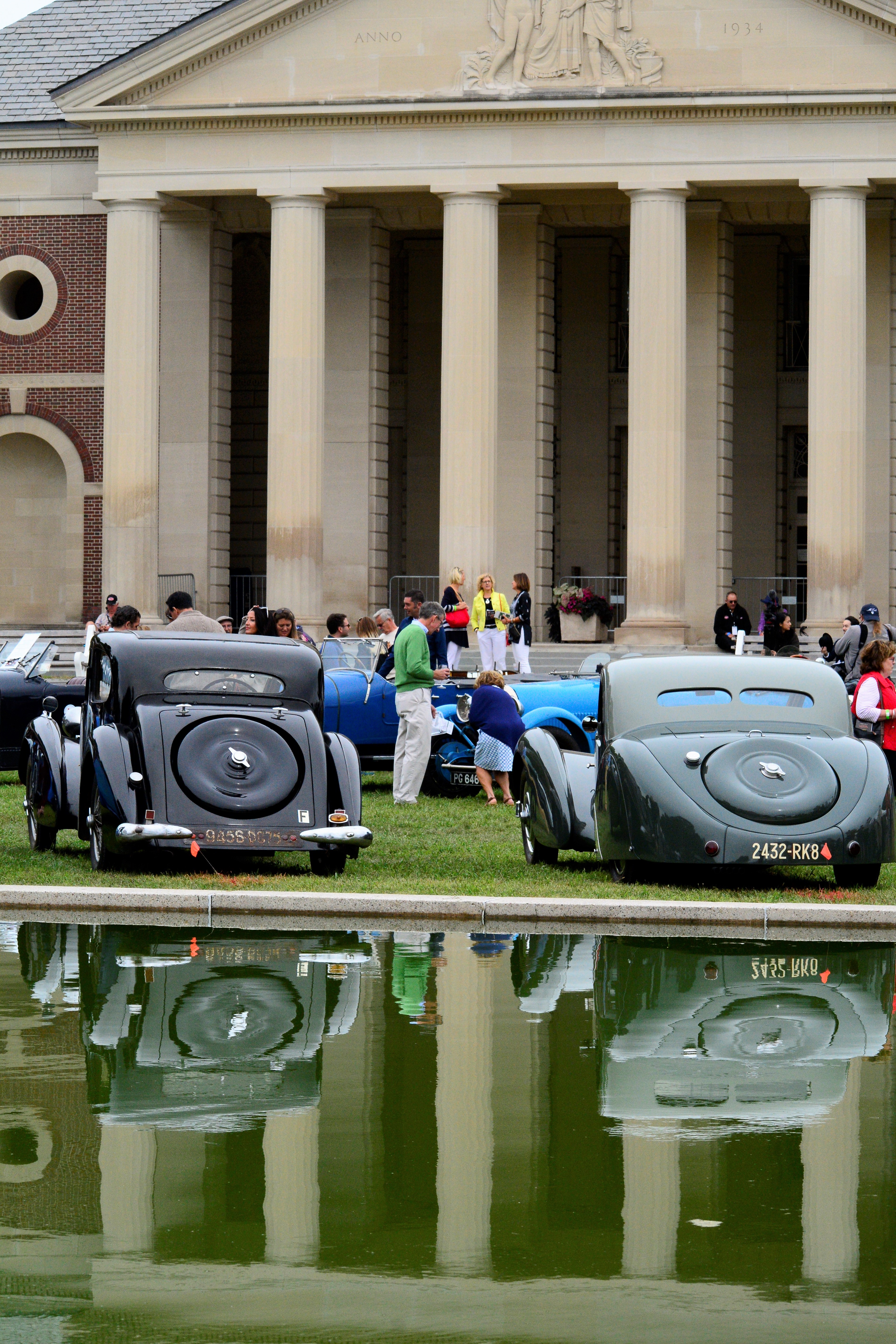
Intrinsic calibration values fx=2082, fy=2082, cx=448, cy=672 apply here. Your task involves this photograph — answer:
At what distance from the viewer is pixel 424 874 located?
12438 mm

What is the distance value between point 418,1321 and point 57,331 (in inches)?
1327

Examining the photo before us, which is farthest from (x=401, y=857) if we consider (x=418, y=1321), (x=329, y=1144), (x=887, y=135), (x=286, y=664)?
(x=887, y=135)

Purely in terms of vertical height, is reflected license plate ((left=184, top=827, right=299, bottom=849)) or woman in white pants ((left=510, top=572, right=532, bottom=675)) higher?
woman in white pants ((left=510, top=572, right=532, bottom=675))

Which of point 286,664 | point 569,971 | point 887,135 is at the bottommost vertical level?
point 569,971

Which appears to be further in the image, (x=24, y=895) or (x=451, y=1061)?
(x=24, y=895)

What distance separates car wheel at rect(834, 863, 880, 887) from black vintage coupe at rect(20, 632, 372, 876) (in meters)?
2.67

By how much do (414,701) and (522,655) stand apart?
11.5 metres

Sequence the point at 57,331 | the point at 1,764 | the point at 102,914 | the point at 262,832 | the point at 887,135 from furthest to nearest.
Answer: the point at 57,331 → the point at 887,135 → the point at 1,764 → the point at 262,832 → the point at 102,914

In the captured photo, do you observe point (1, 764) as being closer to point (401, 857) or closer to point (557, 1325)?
point (401, 857)

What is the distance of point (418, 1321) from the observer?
4586 millimetres

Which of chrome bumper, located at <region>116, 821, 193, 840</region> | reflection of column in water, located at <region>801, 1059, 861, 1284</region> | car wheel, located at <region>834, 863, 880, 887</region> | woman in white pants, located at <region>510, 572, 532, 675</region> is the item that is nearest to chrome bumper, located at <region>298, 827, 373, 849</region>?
chrome bumper, located at <region>116, 821, 193, 840</region>

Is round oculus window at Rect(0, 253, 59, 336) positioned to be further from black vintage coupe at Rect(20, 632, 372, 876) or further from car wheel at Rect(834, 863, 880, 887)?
car wheel at Rect(834, 863, 880, 887)

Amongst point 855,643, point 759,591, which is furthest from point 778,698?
point 759,591

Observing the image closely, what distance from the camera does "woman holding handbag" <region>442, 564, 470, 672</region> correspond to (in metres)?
27.4
